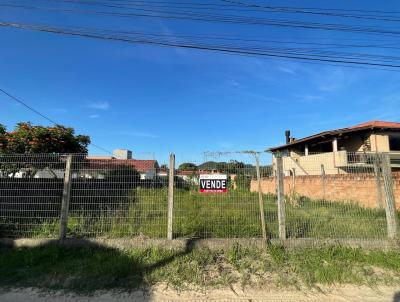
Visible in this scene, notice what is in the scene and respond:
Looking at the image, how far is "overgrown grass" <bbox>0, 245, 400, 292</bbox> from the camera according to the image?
15.9 feet

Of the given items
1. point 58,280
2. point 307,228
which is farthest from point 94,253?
point 307,228

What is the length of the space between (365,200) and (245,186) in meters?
2.95

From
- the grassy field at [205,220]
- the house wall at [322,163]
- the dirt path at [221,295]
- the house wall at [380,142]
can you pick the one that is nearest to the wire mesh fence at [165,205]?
the grassy field at [205,220]

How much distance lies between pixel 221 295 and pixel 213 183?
2.46 metres

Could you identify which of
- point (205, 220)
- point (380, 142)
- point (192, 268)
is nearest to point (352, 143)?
point (380, 142)

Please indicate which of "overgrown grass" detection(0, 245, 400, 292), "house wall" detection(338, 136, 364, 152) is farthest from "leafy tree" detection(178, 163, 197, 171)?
"house wall" detection(338, 136, 364, 152)

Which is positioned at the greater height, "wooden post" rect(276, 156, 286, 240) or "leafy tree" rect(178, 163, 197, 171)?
"leafy tree" rect(178, 163, 197, 171)

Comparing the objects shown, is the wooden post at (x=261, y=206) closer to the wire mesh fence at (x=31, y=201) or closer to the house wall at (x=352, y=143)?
the wire mesh fence at (x=31, y=201)

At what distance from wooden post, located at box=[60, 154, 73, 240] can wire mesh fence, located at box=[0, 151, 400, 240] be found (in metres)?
0.07

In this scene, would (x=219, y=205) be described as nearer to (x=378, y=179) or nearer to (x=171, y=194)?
(x=171, y=194)

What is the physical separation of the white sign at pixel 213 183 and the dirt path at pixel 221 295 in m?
2.25

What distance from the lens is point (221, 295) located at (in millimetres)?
4488

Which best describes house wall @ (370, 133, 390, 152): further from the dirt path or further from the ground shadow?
the ground shadow

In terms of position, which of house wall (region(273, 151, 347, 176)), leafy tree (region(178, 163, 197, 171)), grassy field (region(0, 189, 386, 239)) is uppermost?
house wall (region(273, 151, 347, 176))
